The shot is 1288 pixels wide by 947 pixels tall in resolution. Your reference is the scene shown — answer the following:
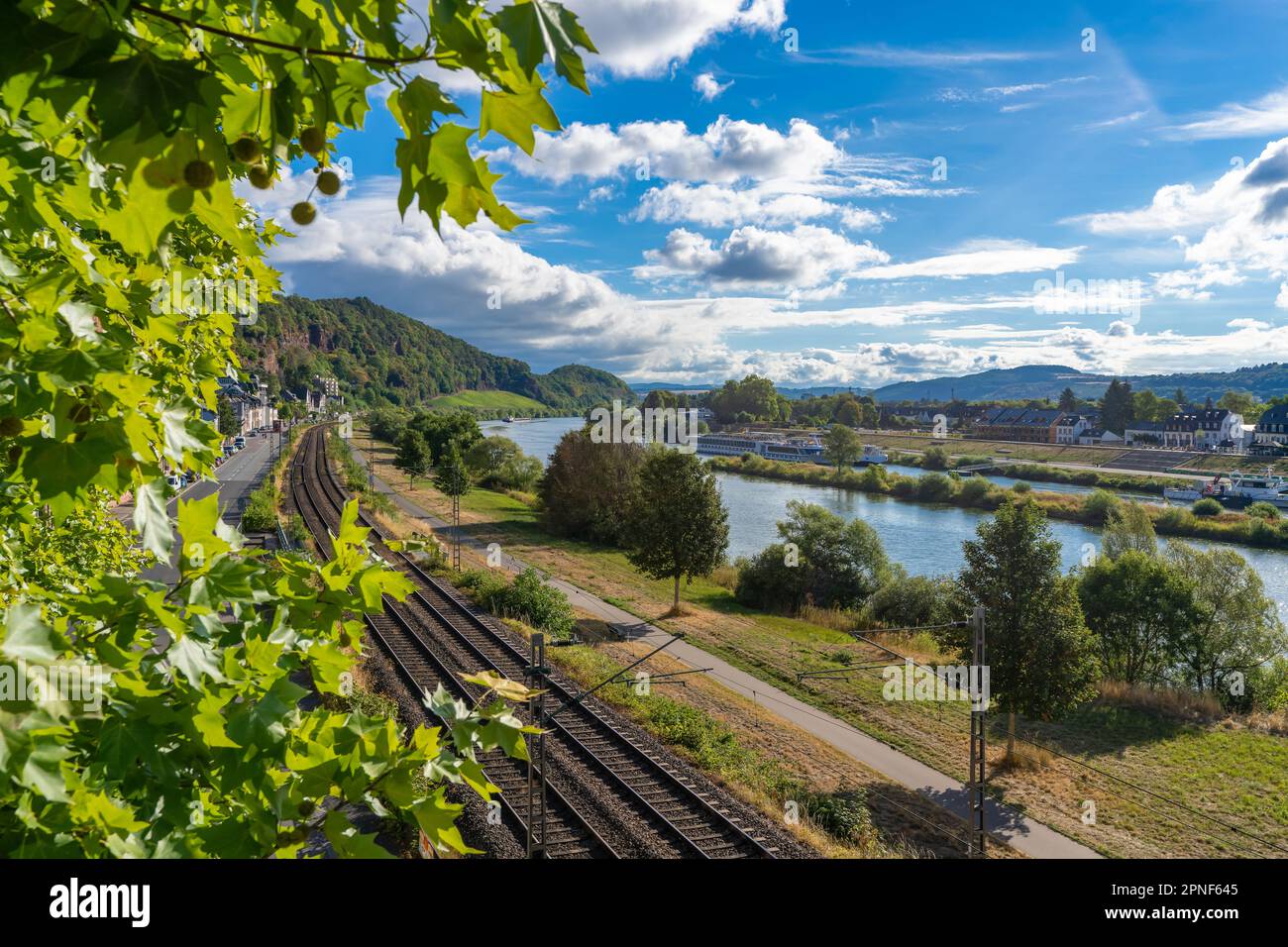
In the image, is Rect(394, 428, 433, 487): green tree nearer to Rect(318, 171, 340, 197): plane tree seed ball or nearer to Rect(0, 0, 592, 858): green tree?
Rect(0, 0, 592, 858): green tree

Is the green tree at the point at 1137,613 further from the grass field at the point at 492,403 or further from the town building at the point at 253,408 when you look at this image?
the grass field at the point at 492,403

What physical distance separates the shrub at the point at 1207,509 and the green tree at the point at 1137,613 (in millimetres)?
33658

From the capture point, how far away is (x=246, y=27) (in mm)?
1761

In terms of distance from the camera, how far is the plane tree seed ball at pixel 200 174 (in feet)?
4.01

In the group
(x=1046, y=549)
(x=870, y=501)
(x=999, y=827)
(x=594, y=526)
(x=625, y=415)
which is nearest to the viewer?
(x=999, y=827)

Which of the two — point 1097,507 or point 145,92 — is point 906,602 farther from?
point 145,92

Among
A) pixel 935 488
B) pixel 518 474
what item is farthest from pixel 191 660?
pixel 935 488

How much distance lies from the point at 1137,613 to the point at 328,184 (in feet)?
106

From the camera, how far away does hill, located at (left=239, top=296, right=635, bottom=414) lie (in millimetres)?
132625

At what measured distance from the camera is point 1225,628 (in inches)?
1051
